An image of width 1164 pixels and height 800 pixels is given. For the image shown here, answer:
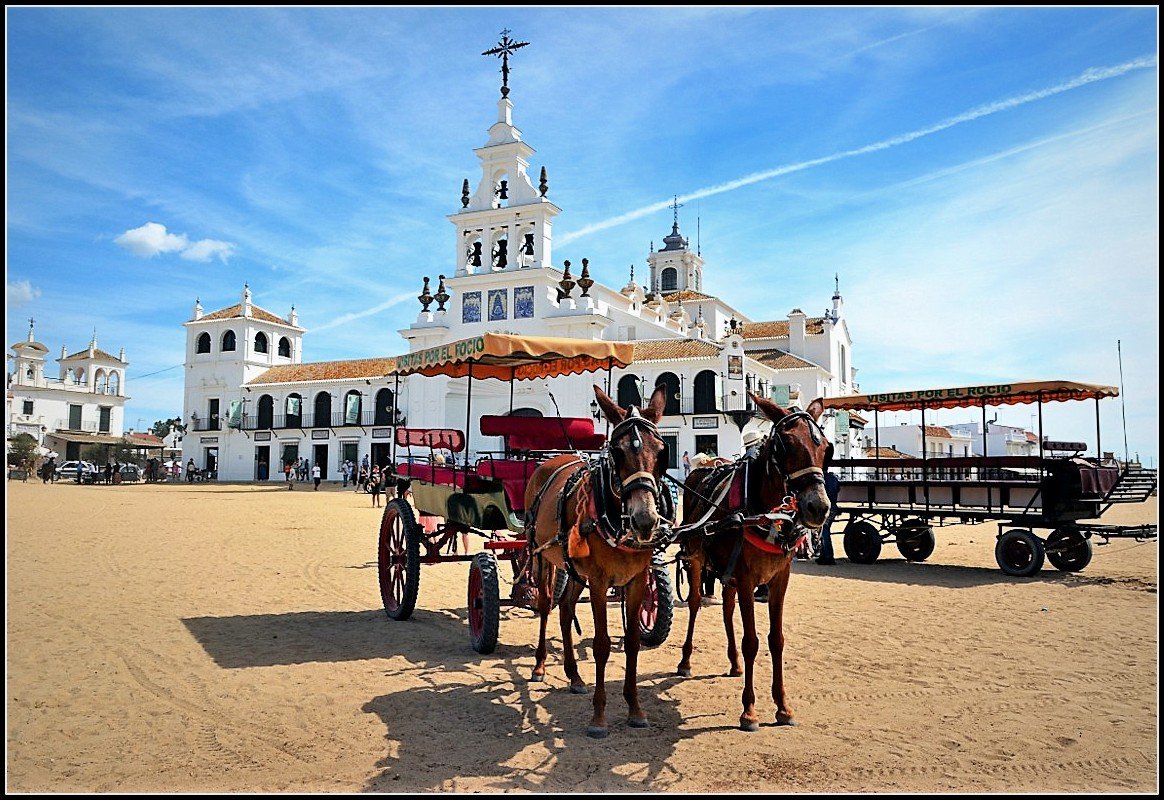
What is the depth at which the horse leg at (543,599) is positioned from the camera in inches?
244

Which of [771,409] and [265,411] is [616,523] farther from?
[265,411]

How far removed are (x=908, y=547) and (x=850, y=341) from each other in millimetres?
37678

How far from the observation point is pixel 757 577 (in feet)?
17.2

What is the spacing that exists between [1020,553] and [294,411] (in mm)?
41206

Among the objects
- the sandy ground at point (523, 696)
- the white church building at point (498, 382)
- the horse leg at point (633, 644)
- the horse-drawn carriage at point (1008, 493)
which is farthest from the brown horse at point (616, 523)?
the white church building at point (498, 382)

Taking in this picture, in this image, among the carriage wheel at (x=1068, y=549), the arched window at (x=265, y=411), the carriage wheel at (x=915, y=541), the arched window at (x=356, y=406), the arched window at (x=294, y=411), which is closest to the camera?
the carriage wheel at (x=1068, y=549)

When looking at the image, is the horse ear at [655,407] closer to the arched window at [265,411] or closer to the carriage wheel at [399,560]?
the carriage wheel at [399,560]

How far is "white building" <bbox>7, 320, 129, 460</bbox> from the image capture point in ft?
173

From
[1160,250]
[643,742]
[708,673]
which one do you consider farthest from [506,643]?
[1160,250]

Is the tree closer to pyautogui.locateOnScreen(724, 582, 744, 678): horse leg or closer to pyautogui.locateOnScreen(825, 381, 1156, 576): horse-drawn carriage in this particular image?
pyautogui.locateOnScreen(825, 381, 1156, 576): horse-drawn carriage

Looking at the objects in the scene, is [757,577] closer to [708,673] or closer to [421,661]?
[708,673]

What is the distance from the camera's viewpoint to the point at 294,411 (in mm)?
45281

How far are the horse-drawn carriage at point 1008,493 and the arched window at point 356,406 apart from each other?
34.2 metres

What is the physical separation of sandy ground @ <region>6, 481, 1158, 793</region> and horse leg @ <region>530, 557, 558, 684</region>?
7.5 inches
